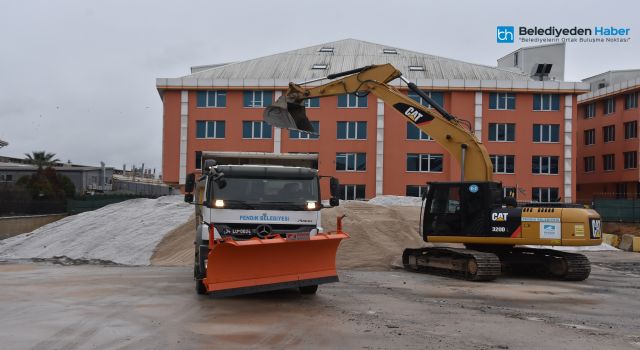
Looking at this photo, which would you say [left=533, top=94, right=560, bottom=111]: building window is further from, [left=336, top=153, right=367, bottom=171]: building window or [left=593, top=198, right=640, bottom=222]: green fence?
[left=336, top=153, right=367, bottom=171]: building window

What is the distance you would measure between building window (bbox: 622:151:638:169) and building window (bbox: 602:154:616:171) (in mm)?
1489

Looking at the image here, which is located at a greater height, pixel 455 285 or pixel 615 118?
pixel 615 118

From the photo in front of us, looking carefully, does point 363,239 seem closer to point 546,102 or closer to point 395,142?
point 395,142

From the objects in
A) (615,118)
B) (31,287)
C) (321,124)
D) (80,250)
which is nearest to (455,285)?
(31,287)

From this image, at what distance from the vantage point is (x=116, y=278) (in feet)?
56.8

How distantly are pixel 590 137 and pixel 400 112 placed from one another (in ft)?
149

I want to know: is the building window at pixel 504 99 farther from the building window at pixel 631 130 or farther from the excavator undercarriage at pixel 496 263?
the excavator undercarriage at pixel 496 263

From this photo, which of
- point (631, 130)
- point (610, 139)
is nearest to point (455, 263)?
point (631, 130)

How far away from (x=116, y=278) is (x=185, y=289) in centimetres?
372

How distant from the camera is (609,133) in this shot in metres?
54.9

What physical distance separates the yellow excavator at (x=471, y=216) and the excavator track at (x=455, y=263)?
0.08 ft

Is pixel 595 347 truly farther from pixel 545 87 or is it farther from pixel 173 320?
pixel 545 87

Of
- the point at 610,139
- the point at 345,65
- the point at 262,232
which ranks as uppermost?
the point at 345,65

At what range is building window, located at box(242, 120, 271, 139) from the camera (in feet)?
159
